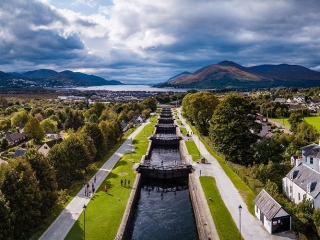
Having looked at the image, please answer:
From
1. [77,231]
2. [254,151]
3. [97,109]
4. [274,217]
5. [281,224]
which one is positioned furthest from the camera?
[97,109]

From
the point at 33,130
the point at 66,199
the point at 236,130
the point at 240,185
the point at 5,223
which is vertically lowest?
the point at 66,199

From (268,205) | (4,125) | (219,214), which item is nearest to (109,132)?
(219,214)

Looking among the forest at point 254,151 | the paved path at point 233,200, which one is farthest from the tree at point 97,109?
the forest at point 254,151

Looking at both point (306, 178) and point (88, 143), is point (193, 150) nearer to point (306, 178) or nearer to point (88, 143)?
point (88, 143)

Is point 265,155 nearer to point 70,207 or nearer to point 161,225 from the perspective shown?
point 161,225

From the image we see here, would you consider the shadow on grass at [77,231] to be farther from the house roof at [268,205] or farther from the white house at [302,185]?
the white house at [302,185]

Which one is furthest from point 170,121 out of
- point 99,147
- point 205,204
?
point 205,204
